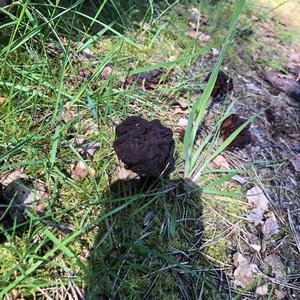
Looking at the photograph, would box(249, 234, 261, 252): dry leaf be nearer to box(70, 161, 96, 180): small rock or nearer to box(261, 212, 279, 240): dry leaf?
box(261, 212, 279, 240): dry leaf


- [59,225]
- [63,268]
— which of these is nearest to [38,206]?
[59,225]

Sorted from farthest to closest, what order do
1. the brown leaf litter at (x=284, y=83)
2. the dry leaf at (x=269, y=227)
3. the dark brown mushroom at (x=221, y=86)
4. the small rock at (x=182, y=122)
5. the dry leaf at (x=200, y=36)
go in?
the dry leaf at (x=200, y=36), the brown leaf litter at (x=284, y=83), the dark brown mushroom at (x=221, y=86), the small rock at (x=182, y=122), the dry leaf at (x=269, y=227)

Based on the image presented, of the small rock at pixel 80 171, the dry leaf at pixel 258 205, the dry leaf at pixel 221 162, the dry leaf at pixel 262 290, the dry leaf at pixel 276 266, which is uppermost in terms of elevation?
the small rock at pixel 80 171

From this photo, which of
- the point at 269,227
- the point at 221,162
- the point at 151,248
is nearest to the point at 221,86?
the point at 221,162

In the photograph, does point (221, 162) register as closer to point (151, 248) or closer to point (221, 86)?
point (221, 86)

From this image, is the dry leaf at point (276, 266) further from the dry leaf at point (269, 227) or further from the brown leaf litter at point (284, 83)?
the brown leaf litter at point (284, 83)

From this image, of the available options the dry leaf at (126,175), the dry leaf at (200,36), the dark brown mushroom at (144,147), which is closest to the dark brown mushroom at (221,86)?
the dry leaf at (200,36)

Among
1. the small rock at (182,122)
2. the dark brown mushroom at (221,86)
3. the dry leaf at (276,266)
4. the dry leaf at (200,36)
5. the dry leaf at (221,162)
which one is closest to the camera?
the dry leaf at (276,266)
